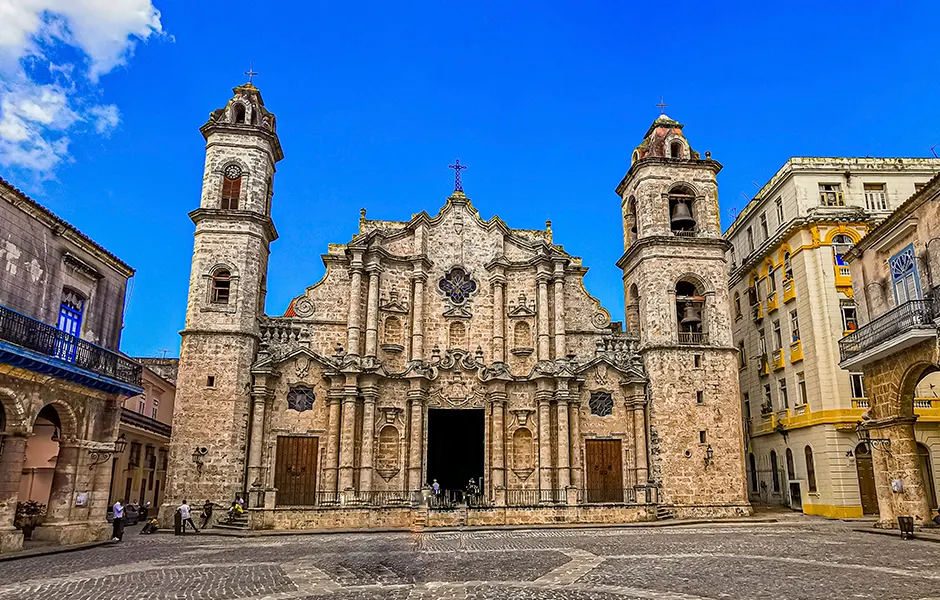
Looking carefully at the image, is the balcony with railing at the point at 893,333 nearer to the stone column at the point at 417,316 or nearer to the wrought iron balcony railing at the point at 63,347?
the stone column at the point at 417,316

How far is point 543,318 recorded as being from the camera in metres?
30.5

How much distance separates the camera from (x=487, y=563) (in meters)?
14.2

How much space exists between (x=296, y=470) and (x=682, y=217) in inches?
770

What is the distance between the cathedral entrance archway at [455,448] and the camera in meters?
31.7

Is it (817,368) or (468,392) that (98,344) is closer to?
(468,392)

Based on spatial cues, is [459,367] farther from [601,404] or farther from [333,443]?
[601,404]

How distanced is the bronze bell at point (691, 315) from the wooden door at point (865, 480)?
793 centimetres

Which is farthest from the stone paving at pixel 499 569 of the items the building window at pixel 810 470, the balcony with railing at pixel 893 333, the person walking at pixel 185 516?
the building window at pixel 810 470

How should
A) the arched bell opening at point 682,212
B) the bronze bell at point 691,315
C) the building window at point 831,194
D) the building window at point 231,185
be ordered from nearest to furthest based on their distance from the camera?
1. the building window at point 231,185
2. the bronze bell at point 691,315
3. the arched bell opening at point 682,212
4. the building window at point 831,194

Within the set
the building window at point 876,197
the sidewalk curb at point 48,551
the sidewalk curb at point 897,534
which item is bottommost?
the sidewalk curb at point 48,551

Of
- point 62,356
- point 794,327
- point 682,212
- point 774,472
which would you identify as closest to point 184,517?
point 62,356

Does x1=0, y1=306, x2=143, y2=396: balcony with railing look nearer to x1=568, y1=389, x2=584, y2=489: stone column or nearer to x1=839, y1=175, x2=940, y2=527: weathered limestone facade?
x1=568, y1=389, x2=584, y2=489: stone column

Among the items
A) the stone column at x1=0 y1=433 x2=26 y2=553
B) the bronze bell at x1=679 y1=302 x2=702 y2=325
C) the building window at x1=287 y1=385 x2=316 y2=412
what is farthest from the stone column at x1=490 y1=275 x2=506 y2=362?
the stone column at x1=0 y1=433 x2=26 y2=553

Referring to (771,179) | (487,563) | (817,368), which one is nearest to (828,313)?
(817,368)
